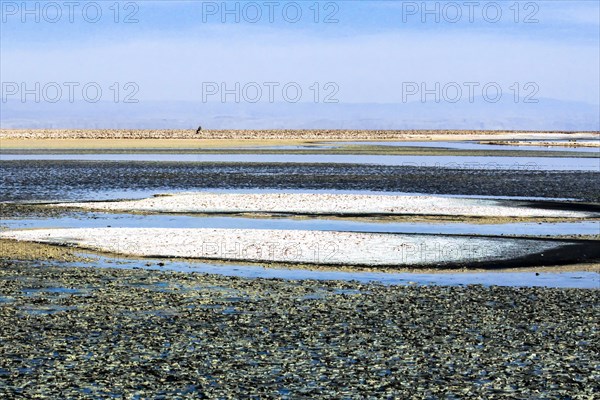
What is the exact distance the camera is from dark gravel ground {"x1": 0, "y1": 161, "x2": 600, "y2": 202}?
4928 centimetres

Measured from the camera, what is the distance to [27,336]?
15.8 meters

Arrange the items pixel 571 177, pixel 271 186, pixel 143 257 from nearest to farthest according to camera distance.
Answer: pixel 143 257
pixel 271 186
pixel 571 177

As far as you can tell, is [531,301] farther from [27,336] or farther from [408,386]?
[27,336]

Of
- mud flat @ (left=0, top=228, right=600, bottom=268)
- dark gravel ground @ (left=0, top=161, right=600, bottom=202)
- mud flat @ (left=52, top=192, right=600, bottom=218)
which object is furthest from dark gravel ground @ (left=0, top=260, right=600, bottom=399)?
dark gravel ground @ (left=0, top=161, right=600, bottom=202)

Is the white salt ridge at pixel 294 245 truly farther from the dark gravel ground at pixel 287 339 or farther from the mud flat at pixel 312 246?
the dark gravel ground at pixel 287 339

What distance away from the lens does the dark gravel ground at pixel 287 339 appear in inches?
521

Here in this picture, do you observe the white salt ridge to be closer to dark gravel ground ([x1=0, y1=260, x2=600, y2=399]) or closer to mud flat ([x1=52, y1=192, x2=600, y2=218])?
dark gravel ground ([x1=0, y1=260, x2=600, y2=399])

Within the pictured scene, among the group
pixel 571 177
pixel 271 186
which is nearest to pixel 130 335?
pixel 271 186

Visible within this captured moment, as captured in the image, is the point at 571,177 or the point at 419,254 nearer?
the point at 419,254

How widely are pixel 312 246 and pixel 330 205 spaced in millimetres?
12967

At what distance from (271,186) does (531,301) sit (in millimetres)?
32994

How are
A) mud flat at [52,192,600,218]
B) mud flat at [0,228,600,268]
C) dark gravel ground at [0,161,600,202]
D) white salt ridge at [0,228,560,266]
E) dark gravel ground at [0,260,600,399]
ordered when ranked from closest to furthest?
dark gravel ground at [0,260,600,399]
mud flat at [0,228,600,268]
white salt ridge at [0,228,560,266]
mud flat at [52,192,600,218]
dark gravel ground at [0,161,600,202]

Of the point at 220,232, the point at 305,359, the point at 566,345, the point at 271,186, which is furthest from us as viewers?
the point at 271,186

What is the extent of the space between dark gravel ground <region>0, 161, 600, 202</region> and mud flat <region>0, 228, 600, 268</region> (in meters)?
15.3
